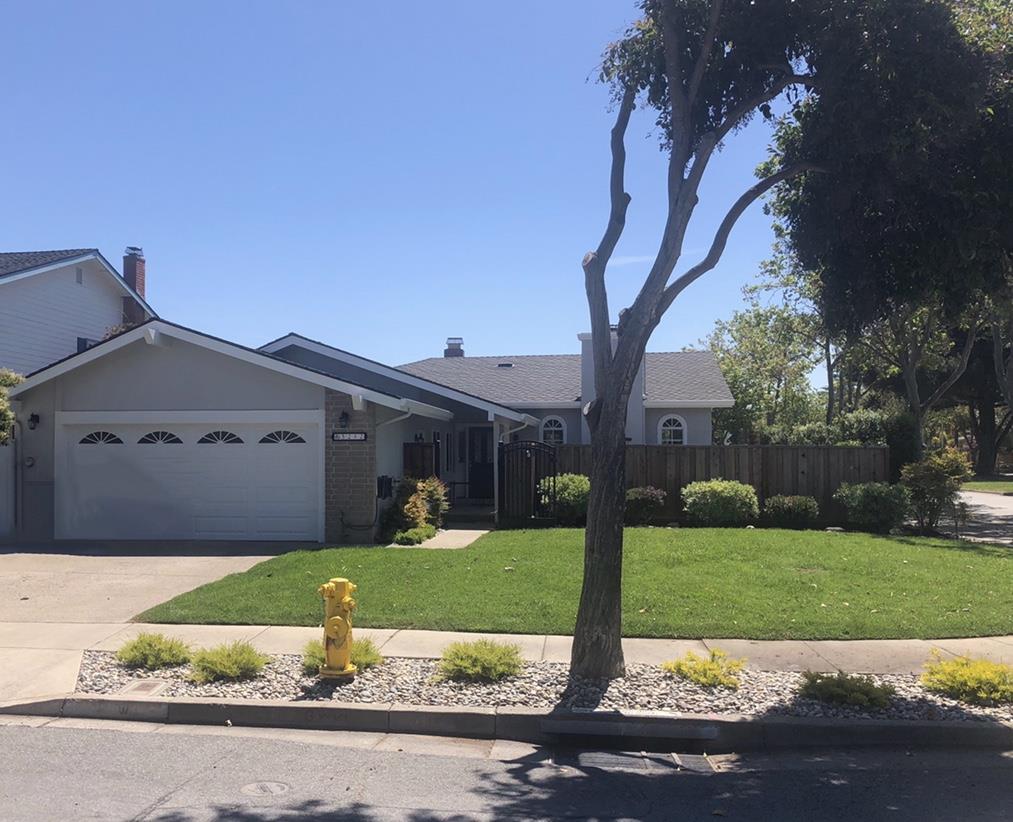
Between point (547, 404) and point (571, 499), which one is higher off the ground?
point (547, 404)

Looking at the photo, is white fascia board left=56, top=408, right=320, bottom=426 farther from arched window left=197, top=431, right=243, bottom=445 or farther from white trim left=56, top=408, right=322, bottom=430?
arched window left=197, top=431, right=243, bottom=445

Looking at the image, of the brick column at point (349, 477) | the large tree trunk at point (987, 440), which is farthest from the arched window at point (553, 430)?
the large tree trunk at point (987, 440)

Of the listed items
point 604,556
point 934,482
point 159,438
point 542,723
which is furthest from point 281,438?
point 934,482

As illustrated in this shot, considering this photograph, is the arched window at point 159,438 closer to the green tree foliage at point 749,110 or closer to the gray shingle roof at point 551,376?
the gray shingle roof at point 551,376

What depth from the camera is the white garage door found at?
50.4 feet

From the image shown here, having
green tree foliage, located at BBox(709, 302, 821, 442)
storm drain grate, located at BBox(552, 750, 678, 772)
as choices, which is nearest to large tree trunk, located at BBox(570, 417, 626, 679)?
storm drain grate, located at BBox(552, 750, 678, 772)

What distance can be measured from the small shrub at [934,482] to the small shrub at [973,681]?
37.6 ft

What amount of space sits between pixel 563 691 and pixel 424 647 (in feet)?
5.99

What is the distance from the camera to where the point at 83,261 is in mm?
22516

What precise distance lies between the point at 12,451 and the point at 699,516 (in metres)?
13.4

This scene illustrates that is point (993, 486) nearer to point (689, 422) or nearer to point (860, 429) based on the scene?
point (860, 429)

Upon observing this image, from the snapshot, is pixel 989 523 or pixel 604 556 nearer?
pixel 604 556

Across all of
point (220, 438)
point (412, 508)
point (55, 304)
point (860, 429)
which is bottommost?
point (412, 508)

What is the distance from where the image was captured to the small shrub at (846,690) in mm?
6430
